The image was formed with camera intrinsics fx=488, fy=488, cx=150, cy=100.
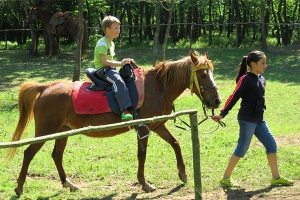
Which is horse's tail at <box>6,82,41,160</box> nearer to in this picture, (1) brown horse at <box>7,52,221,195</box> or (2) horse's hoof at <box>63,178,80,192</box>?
(1) brown horse at <box>7,52,221,195</box>

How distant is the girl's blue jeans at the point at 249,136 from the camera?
6.05 m

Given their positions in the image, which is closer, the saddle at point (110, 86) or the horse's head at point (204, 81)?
the horse's head at point (204, 81)

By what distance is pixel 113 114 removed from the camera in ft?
21.4

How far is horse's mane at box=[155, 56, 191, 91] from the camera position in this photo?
6.51m

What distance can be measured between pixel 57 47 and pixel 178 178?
17380 millimetres

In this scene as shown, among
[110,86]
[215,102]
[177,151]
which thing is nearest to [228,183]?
[177,151]

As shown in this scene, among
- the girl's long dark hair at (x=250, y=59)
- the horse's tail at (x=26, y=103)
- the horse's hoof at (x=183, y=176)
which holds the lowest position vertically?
the horse's hoof at (x=183, y=176)

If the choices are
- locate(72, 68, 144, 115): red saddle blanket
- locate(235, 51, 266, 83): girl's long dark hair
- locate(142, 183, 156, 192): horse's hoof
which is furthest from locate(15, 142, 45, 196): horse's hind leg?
locate(235, 51, 266, 83): girl's long dark hair

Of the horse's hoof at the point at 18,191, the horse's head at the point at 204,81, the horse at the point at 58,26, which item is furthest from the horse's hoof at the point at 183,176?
the horse at the point at 58,26

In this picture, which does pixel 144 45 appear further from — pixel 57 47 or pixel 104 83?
pixel 104 83

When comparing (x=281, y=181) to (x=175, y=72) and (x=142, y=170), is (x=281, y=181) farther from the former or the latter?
(x=175, y=72)

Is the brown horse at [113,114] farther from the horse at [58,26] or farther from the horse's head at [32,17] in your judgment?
the horse's head at [32,17]

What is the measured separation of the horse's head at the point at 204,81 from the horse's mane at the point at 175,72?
0.15 meters

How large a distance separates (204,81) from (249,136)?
0.90 meters
